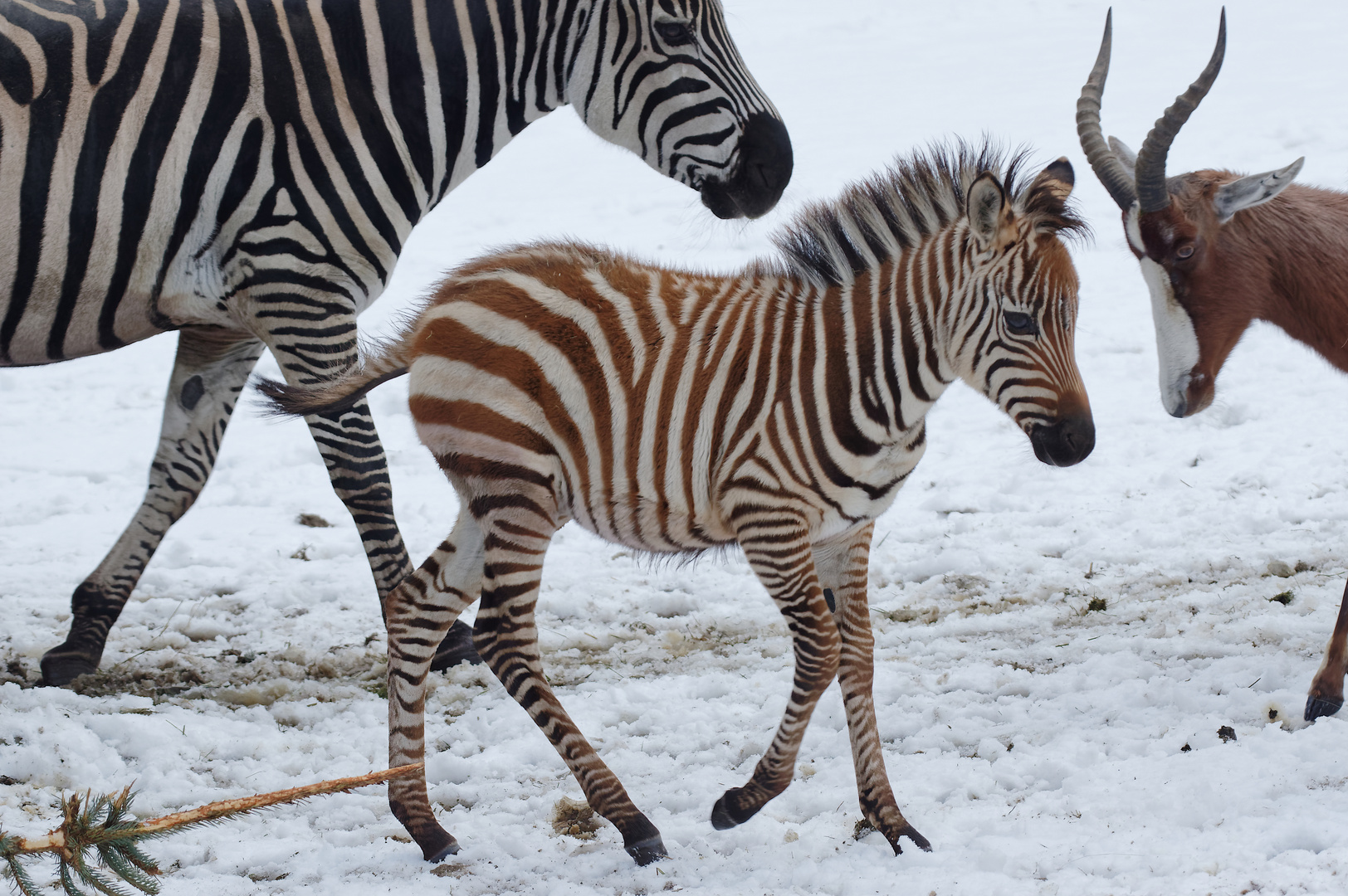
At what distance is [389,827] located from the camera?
13.7ft

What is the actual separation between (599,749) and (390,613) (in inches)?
45.3

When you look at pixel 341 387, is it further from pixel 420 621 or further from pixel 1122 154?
pixel 1122 154

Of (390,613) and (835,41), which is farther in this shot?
(835,41)

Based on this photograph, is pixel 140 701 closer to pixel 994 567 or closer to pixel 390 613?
pixel 390 613

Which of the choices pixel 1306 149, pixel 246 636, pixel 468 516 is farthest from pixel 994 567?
pixel 1306 149

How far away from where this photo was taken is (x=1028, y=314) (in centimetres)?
380

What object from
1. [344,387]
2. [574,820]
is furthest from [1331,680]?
[344,387]

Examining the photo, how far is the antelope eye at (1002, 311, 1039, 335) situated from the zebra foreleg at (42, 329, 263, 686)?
354 centimetres

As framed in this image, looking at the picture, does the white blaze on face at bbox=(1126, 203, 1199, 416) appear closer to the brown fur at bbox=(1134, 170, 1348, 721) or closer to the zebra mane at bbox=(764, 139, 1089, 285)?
the brown fur at bbox=(1134, 170, 1348, 721)

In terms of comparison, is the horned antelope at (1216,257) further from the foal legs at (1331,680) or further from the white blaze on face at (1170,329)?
the foal legs at (1331,680)

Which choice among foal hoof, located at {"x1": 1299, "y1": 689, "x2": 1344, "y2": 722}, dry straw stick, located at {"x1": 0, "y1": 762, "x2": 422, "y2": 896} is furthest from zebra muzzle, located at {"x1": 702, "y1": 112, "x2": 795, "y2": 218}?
dry straw stick, located at {"x1": 0, "y1": 762, "x2": 422, "y2": 896}

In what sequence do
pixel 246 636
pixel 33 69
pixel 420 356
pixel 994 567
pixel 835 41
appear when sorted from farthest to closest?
pixel 835 41, pixel 994 567, pixel 246 636, pixel 33 69, pixel 420 356

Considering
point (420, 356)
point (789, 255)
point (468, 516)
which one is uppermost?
point (789, 255)

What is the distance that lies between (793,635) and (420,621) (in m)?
1.34
